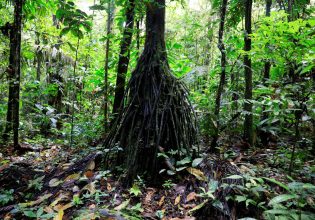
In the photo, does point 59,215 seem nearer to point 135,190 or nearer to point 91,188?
point 91,188

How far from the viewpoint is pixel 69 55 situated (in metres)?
6.61

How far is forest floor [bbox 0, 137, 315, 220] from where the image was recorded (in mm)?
2256

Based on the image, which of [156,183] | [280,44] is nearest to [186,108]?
[156,183]

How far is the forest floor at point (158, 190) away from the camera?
2.26 meters

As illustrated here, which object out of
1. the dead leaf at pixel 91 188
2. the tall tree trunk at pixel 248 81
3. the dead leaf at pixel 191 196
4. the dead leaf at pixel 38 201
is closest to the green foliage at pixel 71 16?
the dead leaf at pixel 91 188

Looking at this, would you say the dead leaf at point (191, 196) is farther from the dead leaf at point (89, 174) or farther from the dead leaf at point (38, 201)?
the dead leaf at point (38, 201)

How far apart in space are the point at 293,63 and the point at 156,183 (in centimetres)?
203

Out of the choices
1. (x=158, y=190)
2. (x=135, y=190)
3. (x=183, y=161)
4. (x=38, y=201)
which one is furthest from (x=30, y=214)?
(x=183, y=161)

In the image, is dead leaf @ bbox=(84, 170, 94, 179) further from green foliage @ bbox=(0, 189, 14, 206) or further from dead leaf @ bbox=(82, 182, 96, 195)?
green foliage @ bbox=(0, 189, 14, 206)

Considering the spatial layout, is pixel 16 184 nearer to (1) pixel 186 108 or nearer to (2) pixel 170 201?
(2) pixel 170 201

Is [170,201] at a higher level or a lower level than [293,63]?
lower

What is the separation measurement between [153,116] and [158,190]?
2.99 ft

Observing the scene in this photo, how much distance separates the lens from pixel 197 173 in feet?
9.12

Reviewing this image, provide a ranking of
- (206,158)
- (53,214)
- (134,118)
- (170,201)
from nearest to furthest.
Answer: (53,214) < (170,201) < (206,158) < (134,118)
